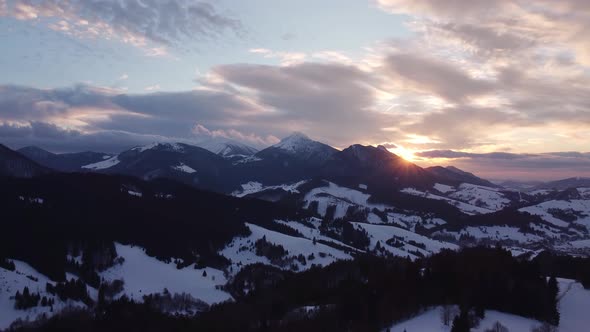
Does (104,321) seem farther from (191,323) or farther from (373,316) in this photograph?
(373,316)

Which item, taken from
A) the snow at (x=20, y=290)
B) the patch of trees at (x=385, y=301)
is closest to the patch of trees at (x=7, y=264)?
the snow at (x=20, y=290)

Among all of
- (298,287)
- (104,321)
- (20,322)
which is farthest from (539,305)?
(20,322)

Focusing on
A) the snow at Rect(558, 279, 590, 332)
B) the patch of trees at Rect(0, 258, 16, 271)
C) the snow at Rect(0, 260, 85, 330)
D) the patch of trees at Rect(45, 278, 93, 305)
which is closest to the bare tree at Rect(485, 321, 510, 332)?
the snow at Rect(558, 279, 590, 332)

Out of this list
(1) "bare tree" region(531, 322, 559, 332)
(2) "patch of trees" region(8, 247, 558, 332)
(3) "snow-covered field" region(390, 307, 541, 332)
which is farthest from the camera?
(2) "patch of trees" region(8, 247, 558, 332)

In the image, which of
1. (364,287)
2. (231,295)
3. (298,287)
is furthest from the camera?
(231,295)

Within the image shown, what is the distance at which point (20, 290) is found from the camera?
155375mm

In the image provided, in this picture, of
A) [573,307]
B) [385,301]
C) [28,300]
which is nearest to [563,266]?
[573,307]

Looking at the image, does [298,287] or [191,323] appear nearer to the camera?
[191,323]

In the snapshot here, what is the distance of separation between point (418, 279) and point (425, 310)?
17.6m

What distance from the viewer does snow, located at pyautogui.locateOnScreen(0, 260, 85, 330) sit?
470 ft

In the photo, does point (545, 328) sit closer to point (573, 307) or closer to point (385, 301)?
point (573, 307)

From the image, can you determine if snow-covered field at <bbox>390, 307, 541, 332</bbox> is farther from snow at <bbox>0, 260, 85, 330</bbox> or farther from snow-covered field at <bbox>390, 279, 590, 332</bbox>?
snow at <bbox>0, 260, 85, 330</bbox>

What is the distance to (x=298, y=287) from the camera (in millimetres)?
160000

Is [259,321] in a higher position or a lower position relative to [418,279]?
lower
